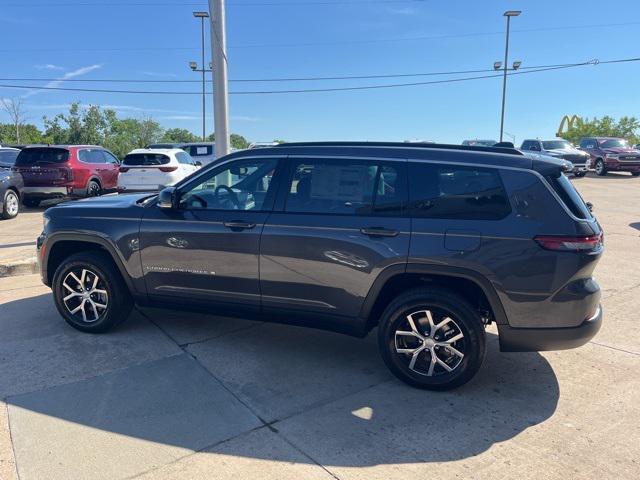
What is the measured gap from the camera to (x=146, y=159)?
43.2ft

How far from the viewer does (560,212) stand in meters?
3.38

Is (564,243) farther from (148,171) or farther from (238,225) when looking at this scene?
(148,171)

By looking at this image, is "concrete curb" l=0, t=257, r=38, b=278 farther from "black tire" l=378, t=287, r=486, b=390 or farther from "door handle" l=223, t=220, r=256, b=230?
"black tire" l=378, t=287, r=486, b=390

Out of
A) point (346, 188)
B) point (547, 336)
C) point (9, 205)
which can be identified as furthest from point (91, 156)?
point (547, 336)

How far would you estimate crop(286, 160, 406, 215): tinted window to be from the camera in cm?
374

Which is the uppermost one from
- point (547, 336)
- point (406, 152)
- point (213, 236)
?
point (406, 152)

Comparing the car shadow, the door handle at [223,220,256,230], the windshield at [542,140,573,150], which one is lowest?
the car shadow

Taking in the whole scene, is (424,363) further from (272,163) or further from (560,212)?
(272,163)

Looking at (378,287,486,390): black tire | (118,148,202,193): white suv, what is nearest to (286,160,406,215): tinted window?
(378,287,486,390): black tire

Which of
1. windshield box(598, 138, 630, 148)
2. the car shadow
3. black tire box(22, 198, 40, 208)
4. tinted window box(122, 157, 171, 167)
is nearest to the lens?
the car shadow

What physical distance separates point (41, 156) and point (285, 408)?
12313 millimetres

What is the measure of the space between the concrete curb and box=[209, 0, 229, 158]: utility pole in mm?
3392

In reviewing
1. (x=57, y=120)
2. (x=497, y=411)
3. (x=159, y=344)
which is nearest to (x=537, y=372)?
(x=497, y=411)

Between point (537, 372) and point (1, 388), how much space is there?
408cm
